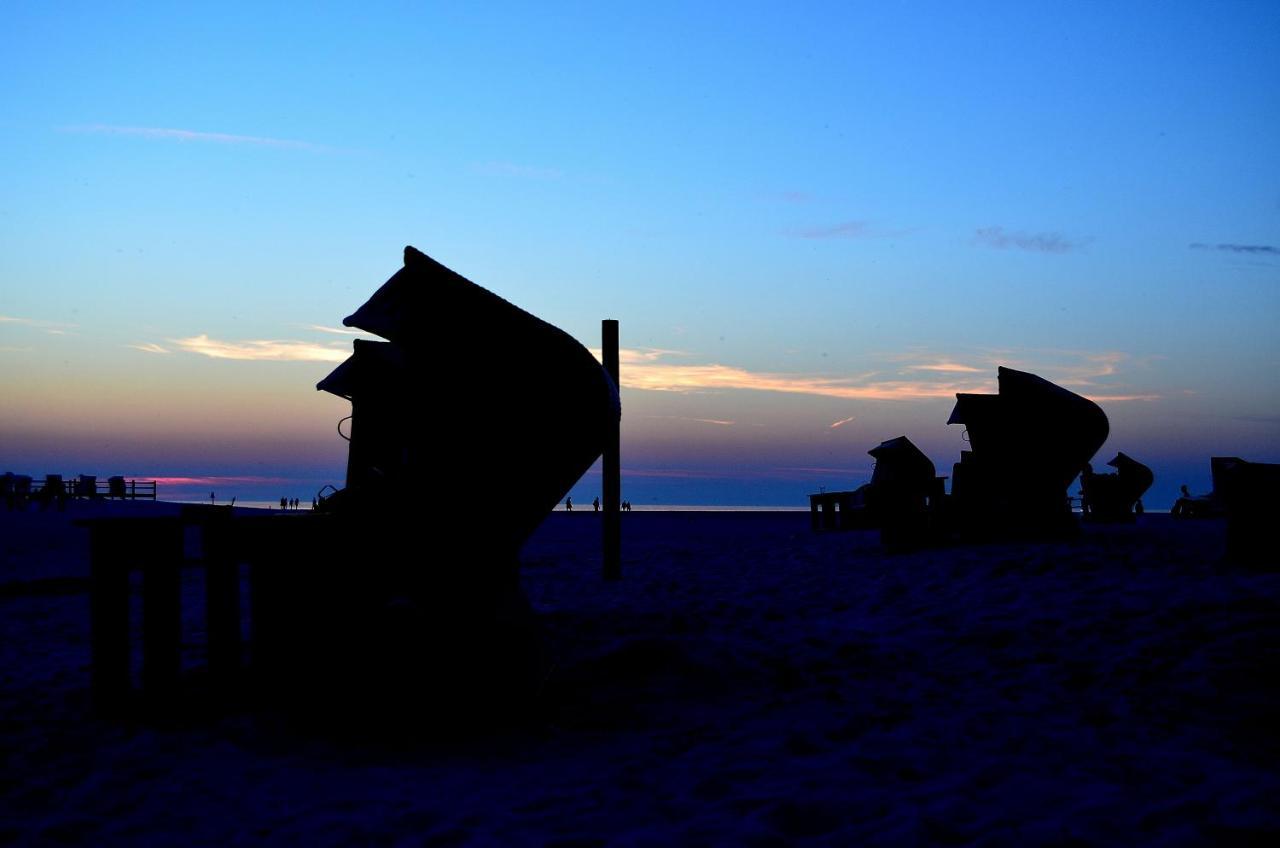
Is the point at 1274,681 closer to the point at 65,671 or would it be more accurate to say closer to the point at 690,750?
the point at 690,750

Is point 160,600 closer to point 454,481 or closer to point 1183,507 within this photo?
point 454,481

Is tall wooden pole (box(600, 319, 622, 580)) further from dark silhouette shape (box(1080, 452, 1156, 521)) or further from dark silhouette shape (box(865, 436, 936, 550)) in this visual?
dark silhouette shape (box(1080, 452, 1156, 521))

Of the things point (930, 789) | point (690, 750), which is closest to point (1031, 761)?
point (930, 789)

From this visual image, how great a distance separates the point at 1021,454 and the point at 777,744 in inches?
456

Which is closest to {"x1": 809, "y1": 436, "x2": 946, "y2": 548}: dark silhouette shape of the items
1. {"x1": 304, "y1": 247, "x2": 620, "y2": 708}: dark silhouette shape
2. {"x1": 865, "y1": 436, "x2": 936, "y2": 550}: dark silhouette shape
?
{"x1": 865, "y1": 436, "x2": 936, "y2": 550}: dark silhouette shape

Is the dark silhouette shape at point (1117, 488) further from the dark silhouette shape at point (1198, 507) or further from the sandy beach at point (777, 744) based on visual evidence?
the sandy beach at point (777, 744)

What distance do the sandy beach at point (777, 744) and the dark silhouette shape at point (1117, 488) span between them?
15.7 m

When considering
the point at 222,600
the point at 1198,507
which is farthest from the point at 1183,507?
the point at 222,600

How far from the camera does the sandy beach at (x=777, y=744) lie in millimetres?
4148

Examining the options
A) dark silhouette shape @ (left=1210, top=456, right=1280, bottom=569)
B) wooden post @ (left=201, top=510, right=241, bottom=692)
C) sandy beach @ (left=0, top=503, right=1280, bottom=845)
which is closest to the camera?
sandy beach @ (left=0, top=503, right=1280, bottom=845)

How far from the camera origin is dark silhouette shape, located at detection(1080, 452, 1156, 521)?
24.6 m

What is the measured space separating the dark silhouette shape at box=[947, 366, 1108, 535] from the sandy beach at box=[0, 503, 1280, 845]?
5560mm

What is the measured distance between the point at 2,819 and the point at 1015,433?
47.8 feet

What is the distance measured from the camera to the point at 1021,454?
51.0 feet
